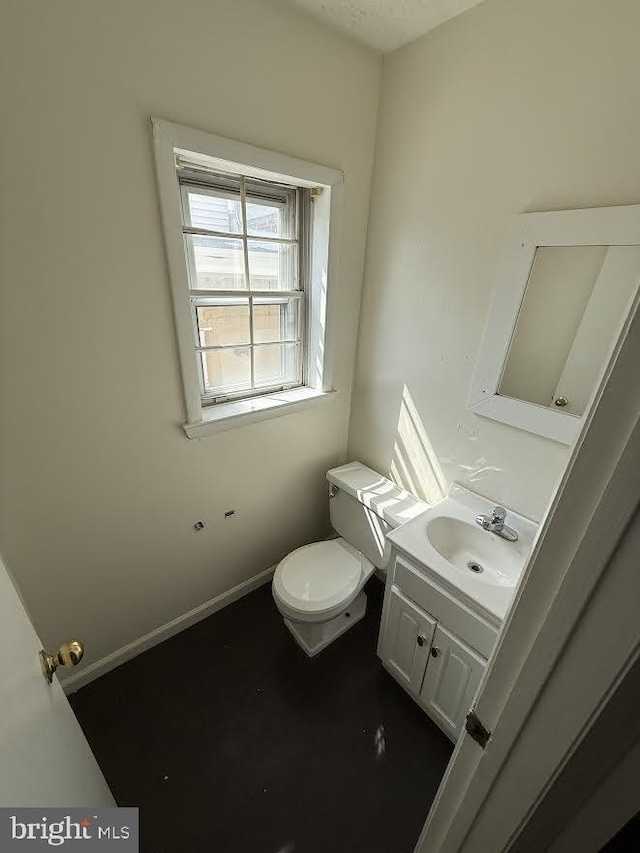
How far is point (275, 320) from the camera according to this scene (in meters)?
1.65

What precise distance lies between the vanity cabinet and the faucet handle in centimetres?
37

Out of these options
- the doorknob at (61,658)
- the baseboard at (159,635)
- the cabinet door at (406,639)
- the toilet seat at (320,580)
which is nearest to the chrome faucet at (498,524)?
the cabinet door at (406,639)

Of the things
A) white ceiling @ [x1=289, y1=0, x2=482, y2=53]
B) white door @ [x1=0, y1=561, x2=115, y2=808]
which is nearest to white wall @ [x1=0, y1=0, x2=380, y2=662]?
white ceiling @ [x1=289, y1=0, x2=482, y2=53]

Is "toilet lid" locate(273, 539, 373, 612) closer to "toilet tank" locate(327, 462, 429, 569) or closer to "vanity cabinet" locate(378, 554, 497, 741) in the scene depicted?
"toilet tank" locate(327, 462, 429, 569)

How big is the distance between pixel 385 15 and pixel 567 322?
1.21 metres

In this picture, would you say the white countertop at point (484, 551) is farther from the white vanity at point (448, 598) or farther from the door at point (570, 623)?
the door at point (570, 623)

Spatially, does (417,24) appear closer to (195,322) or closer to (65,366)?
(195,322)

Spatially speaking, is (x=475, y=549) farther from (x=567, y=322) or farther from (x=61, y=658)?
(x=61, y=658)

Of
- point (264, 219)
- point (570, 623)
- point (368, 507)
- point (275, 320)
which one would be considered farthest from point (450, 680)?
point (264, 219)

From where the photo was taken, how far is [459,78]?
3.96 ft

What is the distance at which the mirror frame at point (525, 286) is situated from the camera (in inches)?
39.4

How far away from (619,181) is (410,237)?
0.69 metres

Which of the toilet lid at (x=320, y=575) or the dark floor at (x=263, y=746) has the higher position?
the toilet lid at (x=320, y=575)

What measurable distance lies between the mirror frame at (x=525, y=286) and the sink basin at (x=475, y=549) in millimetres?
454
